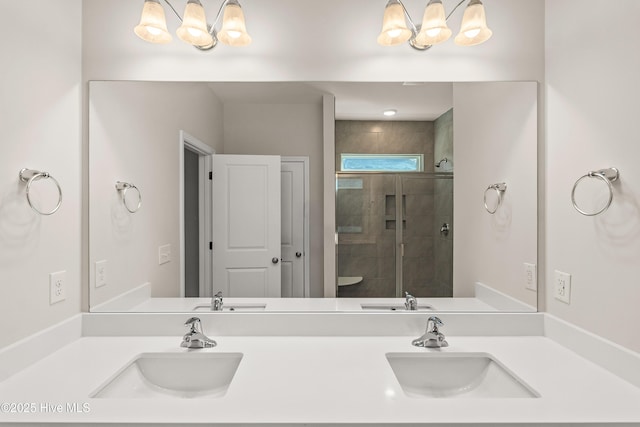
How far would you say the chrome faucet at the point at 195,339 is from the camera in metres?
1.38

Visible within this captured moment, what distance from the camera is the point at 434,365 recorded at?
1.35 meters

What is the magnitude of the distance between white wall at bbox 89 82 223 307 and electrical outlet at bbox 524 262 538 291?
1.43 m

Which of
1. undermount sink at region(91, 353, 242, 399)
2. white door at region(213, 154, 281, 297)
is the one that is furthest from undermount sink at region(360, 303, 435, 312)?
undermount sink at region(91, 353, 242, 399)

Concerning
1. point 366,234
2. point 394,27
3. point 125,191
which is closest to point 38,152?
point 125,191

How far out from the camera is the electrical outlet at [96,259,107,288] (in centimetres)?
154

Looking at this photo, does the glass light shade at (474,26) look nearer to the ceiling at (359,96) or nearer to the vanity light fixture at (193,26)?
the ceiling at (359,96)

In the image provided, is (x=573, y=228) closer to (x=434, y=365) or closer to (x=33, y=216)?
(x=434, y=365)

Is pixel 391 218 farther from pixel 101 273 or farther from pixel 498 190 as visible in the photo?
pixel 101 273

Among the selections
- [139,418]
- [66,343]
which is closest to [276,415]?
[139,418]

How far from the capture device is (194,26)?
1421 mm

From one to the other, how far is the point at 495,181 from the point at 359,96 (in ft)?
2.32

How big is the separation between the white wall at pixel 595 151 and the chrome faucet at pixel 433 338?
493 millimetres

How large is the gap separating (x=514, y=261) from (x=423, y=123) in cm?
72

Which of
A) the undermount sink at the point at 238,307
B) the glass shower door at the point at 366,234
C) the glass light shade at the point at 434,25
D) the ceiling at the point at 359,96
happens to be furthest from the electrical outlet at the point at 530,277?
the undermount sink at the point at 238,307
